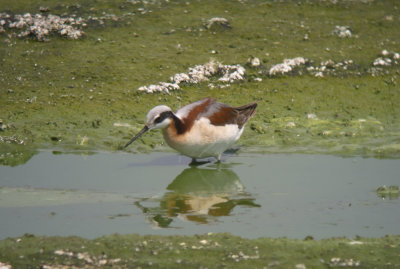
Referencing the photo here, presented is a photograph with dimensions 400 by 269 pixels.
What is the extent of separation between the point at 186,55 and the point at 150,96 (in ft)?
5.35

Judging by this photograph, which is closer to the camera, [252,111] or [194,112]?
[194,112]

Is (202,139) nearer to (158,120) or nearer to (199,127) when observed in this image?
(199,127)

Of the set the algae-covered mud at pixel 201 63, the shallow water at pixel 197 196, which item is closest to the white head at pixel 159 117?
the shallow water at pixel 197 196

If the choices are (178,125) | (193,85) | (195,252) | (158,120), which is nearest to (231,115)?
(178,125)

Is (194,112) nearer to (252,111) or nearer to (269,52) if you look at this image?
(252,111)

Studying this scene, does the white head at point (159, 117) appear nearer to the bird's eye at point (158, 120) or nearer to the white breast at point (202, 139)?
the bird's eye at point (158, 120)

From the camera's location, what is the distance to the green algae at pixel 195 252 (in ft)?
20.2

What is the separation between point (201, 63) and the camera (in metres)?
13.4

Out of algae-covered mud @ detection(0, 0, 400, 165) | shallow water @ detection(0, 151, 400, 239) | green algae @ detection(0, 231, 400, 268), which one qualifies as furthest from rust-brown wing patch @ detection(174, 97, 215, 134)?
green algae @ detection(0, 231, 400, 268)

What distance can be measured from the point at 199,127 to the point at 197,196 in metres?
1.56

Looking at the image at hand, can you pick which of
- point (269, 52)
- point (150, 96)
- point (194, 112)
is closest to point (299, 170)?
point (194, 112)

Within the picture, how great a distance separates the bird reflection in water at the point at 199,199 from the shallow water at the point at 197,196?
Result: 0.01 metres

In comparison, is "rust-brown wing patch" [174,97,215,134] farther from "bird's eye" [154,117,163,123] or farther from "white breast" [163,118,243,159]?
"bird's eye" [154,117,163,123]

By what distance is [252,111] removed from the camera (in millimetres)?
11133
